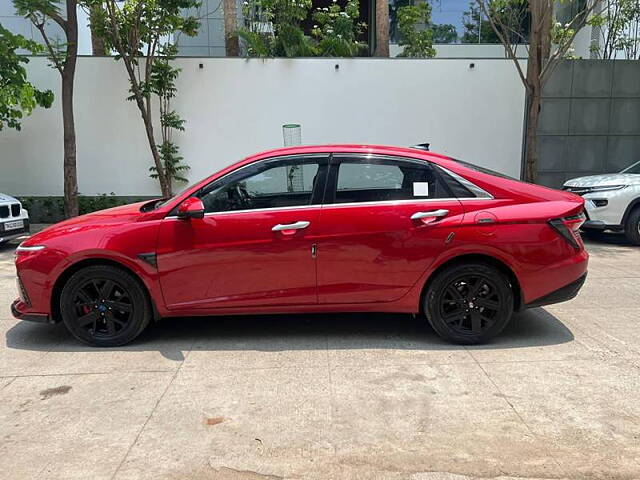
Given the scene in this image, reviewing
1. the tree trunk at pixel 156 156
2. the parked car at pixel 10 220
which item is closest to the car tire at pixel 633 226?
the tree trunk at pixel 156 156

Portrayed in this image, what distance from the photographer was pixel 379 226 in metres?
4.21

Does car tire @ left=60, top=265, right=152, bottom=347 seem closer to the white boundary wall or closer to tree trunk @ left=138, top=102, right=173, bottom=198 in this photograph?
tree trunk @ left=138, top=102, right=173, bottom=198

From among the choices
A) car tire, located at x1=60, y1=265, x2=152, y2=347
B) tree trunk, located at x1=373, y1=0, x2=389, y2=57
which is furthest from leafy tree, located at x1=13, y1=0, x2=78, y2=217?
tree trunk, located at x1=373, y1=0, x2=389, y2=57

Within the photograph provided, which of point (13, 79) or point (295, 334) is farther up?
point (13, 79)

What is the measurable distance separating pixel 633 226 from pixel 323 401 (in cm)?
733

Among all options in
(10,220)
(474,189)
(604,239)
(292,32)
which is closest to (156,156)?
(10,220)

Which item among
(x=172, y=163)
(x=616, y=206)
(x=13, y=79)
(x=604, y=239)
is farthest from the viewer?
(x=172, y=163)

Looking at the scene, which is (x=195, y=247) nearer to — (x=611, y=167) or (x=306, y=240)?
(x=306, y=240)

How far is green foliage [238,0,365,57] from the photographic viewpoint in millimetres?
11930

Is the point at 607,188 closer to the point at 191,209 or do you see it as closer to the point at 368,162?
the point at 368,162

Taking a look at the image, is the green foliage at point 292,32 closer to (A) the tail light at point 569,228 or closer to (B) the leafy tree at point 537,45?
(B) the leafy tree at point 537,45

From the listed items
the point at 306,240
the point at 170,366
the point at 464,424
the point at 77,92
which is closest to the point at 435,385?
the point at 464,424

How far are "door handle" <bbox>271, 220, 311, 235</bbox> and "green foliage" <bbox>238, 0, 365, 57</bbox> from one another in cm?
831

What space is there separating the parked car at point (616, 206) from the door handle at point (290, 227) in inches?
249
